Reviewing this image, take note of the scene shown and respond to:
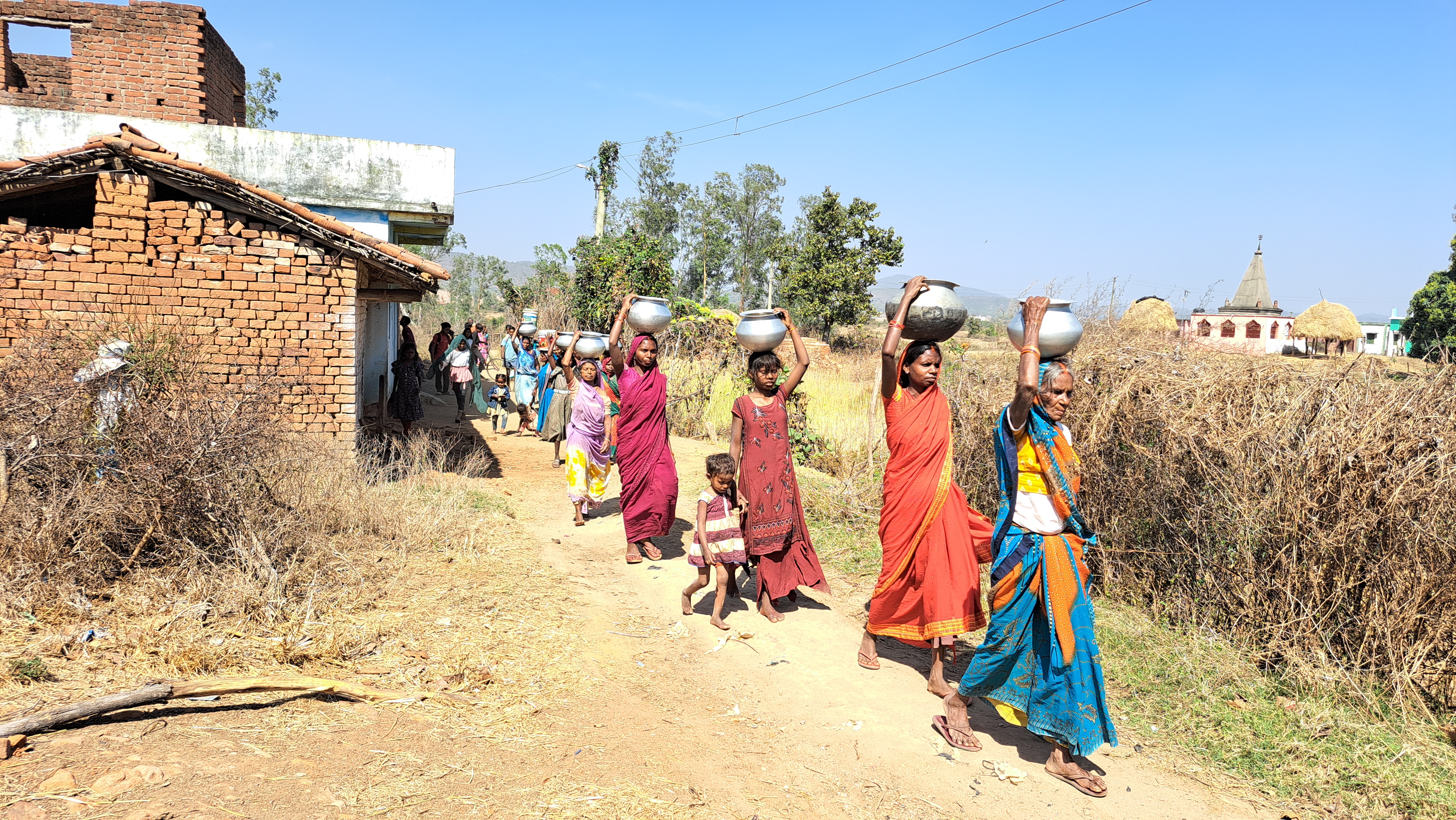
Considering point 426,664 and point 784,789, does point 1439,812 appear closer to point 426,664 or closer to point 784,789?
point 784,789

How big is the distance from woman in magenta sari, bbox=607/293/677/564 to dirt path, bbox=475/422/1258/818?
521 millimetres

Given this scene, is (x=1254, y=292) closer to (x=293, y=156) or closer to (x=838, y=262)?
(x=838, y=262)

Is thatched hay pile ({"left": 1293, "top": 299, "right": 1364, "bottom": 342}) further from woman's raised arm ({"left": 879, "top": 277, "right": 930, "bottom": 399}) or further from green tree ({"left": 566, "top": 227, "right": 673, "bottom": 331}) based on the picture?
woman's raised arm ({"left": 879, "top": 277, "right": 930, "bottom": 399})

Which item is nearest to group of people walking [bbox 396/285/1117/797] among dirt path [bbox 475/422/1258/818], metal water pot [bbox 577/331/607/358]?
dirt path [bbox 475/422/1258/818]

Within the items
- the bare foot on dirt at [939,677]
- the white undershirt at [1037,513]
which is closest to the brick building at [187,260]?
the bare foot on dirt at [939,677]

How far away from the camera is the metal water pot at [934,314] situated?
4.09 m

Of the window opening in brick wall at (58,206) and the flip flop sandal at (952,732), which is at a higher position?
the window opening in brick wall at (58,206)

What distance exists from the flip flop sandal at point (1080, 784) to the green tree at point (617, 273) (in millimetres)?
17119

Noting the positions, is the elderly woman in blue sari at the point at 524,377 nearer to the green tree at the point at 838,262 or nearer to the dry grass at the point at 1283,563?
the dry grass at the point at 1283,563

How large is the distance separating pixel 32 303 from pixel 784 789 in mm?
7596

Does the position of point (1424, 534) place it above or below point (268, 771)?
above

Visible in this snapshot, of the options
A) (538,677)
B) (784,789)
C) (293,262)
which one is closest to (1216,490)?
(784,789)

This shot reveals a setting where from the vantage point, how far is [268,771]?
3.15 metres

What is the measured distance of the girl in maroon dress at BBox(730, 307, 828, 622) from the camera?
5.21 meters
